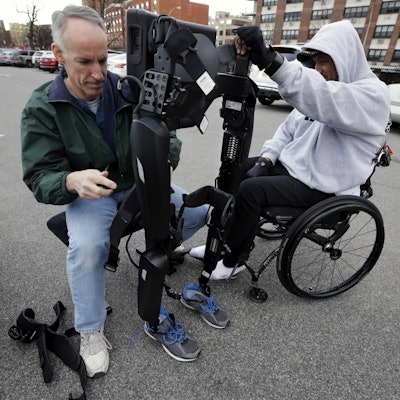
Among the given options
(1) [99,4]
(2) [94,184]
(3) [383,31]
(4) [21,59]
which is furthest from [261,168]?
(3) [383,31]

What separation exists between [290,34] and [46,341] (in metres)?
42.0

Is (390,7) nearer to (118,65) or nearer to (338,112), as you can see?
(118,65)

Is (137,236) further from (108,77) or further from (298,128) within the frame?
(298,128)

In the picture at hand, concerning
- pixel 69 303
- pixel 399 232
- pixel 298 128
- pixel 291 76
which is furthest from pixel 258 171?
pixel 399 232

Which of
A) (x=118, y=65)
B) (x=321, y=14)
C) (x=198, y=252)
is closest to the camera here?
(x=198, y=252)

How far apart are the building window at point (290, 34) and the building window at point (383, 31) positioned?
863cm

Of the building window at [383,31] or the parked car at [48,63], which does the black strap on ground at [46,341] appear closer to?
the parked car at [48,63]

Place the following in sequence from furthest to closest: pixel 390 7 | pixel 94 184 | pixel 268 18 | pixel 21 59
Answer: pixel 268 18, pixel 390 7, pixel 21 59, pixel 94 184

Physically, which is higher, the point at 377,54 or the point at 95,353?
the point at 377,54

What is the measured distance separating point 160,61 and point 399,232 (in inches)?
99.5

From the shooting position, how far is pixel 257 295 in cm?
182

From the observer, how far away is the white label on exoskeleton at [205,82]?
3.26 feet

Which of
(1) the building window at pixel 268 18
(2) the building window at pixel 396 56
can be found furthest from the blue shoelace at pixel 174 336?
(1) the building window at pixel 268 18

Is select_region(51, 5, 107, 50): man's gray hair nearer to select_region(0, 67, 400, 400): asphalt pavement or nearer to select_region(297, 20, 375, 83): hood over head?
select_region(297, 20, 375, 83): hood over head
